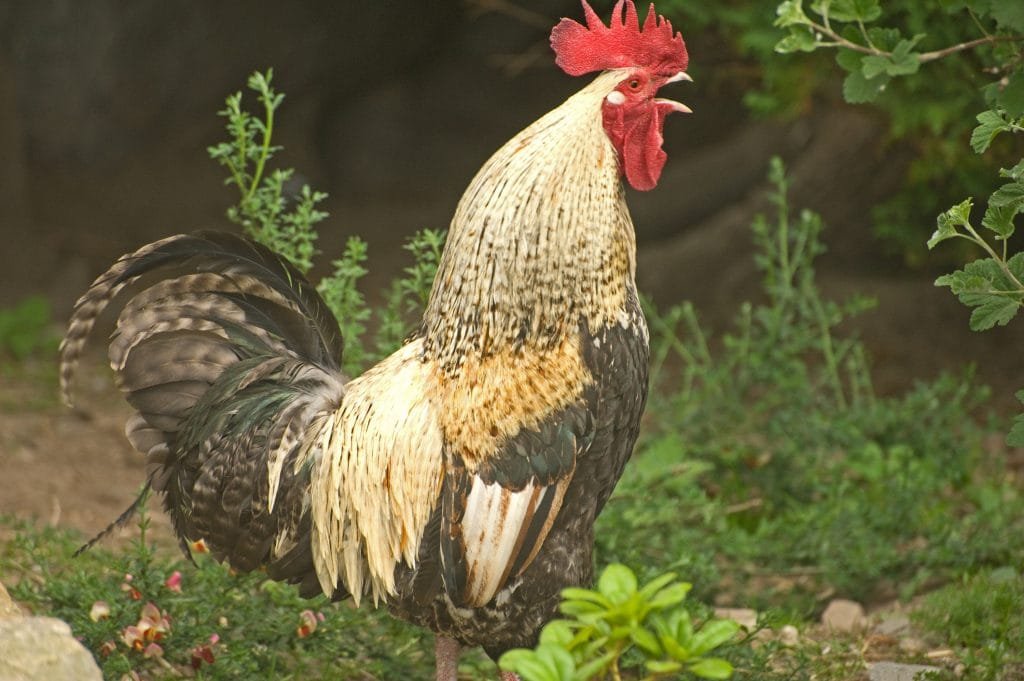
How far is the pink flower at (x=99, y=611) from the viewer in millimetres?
3613

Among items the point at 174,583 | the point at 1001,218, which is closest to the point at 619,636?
the point at 1001,218

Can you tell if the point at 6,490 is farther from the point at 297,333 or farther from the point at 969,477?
the point at 969,477

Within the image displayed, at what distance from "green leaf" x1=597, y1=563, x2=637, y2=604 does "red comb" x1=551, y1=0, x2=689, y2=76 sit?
1.50m

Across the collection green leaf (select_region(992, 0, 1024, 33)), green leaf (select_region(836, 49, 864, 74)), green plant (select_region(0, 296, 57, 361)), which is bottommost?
green plant (select_region(0, 296, 57, 361))

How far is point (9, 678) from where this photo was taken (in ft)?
8.87

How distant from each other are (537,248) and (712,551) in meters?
1.89

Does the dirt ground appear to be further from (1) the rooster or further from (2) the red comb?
(2) the red comb

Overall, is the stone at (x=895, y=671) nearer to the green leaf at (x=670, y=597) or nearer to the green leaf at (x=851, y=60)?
the green leaf at (x=670, y=597)

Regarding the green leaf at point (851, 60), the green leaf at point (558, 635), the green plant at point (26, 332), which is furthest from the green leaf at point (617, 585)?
the green plant at point (26, 332)

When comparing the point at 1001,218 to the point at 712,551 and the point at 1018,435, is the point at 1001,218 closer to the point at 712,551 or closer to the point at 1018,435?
the point at 1018,435

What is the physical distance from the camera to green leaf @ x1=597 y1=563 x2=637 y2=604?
250 centimetres

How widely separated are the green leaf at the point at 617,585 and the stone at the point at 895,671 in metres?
1.54

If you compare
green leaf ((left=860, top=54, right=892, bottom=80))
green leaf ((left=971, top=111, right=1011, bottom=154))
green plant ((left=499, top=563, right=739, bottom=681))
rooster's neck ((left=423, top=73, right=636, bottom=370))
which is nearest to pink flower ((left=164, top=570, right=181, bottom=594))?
rooster's neck ((left=423, top=73, right=636, bottom=370))

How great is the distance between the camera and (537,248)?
10.6ft
